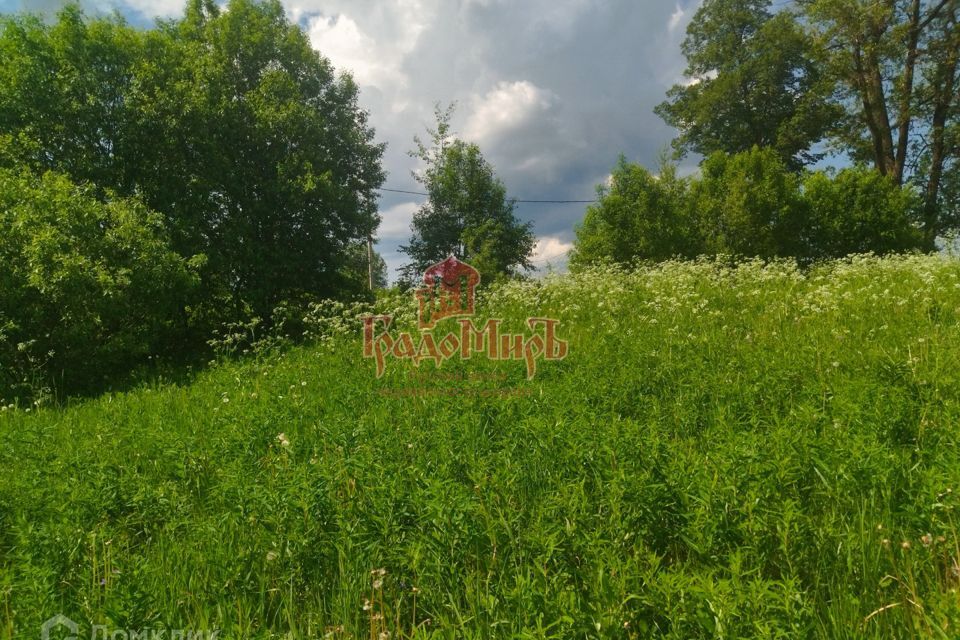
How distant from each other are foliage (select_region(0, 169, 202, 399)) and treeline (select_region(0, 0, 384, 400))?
0.09 ft

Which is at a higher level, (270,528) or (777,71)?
(777,71)

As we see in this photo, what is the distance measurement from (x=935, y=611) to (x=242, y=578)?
2.94m

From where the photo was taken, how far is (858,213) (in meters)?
17.4

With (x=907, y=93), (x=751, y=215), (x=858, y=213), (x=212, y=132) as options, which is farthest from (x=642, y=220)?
(x=907, y=93)

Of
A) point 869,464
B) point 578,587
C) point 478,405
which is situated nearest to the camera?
point 578,587

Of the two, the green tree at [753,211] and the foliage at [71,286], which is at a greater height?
the green tree at [753,211]

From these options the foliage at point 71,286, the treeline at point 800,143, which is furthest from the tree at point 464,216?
the foliage at point 71,286

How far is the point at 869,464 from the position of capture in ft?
7.44

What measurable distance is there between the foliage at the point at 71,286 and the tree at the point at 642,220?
1317 centimetres

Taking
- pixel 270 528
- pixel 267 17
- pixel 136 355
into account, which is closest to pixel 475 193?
pixel 267 17

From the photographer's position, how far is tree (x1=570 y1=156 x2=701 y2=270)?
16.8m

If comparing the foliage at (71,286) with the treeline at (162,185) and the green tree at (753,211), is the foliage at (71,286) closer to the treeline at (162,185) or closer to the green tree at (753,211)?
the treeline at (162,185)

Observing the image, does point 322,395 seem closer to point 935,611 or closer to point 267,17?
point 935,611

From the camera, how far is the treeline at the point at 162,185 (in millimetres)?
7367
